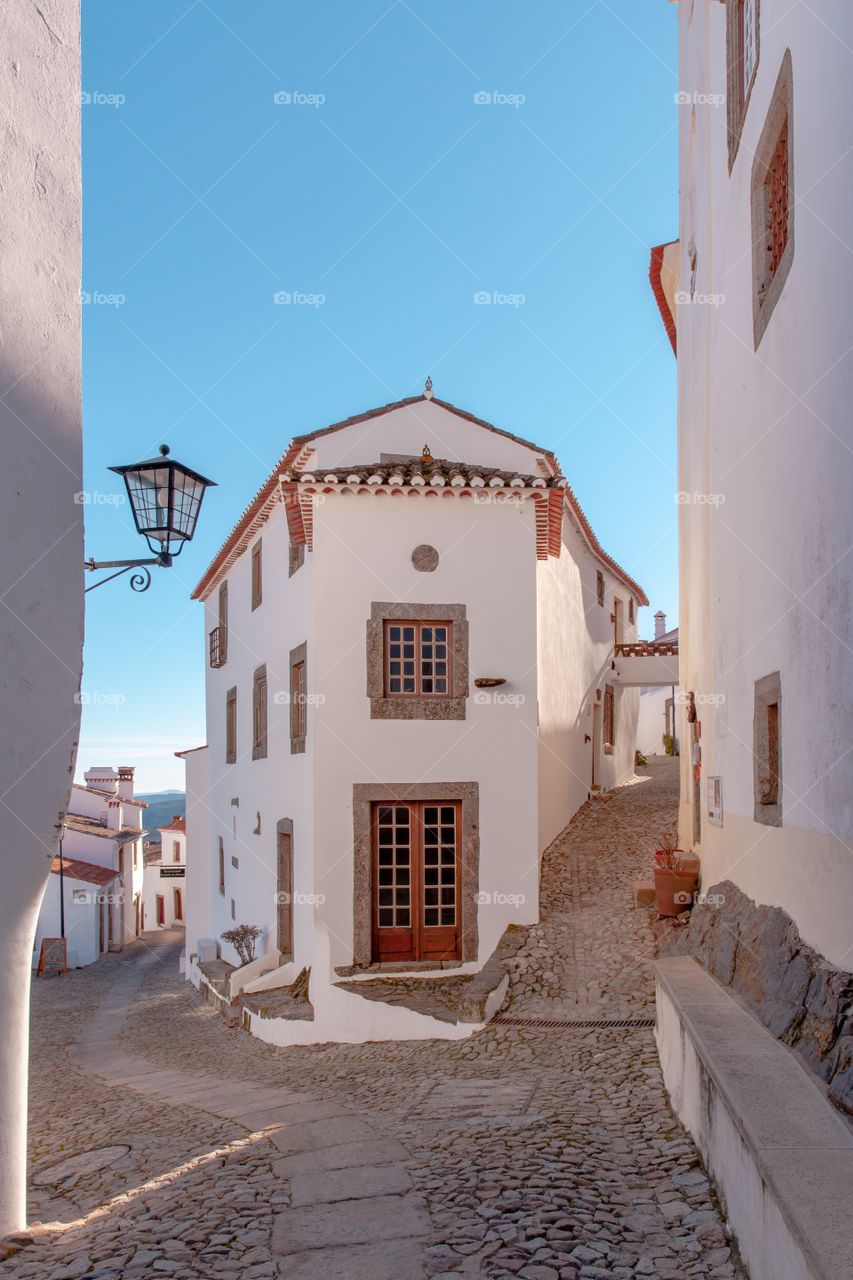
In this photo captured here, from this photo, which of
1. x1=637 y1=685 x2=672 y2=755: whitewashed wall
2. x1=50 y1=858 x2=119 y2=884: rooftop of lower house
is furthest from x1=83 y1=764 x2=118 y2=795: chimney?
x1=637 y1=685 x2=672 y2=755: whitewashed wall

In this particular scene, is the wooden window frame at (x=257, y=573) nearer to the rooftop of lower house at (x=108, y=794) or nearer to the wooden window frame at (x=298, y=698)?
the wooden window frame at (x=298, y=698)

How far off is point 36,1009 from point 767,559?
18687 mm

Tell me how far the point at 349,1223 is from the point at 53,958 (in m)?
26.6

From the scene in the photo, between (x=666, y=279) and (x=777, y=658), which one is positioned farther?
(x=666, y=279)

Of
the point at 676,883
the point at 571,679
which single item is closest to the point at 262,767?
the point at 571,679

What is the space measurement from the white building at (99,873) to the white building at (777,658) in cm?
2266

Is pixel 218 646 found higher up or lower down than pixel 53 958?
higher up

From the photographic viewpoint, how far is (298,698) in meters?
13.3

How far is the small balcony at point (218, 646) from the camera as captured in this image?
19.3 metres

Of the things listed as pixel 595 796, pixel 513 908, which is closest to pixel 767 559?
pixel 513 908

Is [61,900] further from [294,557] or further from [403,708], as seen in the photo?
[403,708]

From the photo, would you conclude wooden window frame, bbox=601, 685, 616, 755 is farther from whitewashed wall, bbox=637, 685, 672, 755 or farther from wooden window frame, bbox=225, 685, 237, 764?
whitewashed wall, bbox=637, 685, 672, 755

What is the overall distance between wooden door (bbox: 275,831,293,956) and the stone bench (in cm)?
828

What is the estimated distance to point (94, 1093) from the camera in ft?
33.4
